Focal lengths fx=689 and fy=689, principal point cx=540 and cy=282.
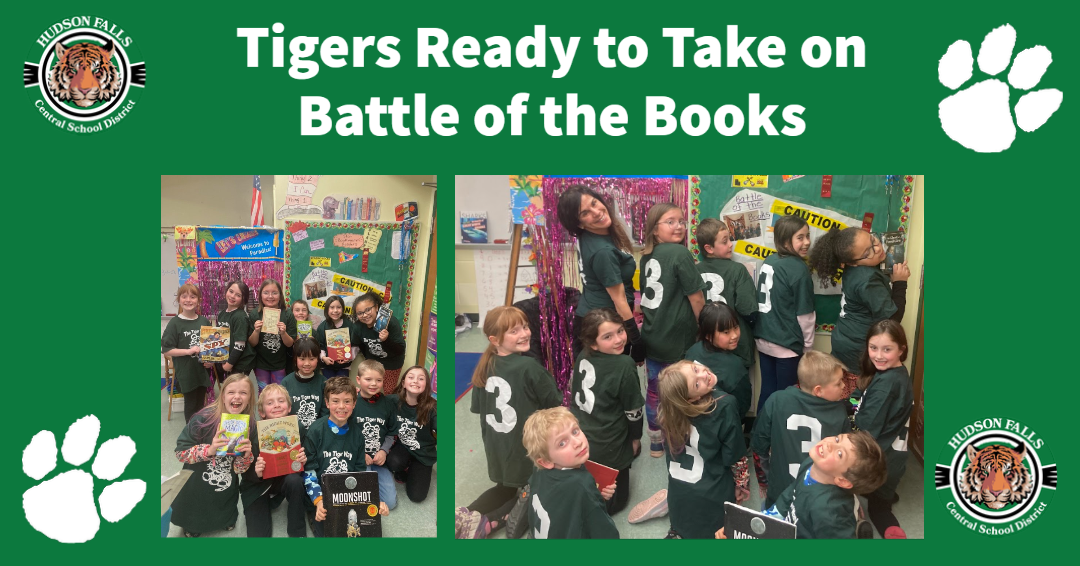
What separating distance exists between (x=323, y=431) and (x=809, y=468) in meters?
1.94

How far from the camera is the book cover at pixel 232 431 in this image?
9.34 ft

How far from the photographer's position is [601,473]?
8.72 ft

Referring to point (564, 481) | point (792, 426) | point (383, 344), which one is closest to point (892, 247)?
point (792, 426)

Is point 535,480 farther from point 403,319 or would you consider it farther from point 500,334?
point 403,319

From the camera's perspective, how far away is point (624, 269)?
2.73 metres

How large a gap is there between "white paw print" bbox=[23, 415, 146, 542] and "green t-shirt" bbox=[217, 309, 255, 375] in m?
0.55

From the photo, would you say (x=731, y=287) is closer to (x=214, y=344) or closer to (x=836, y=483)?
(x=836, y=483)

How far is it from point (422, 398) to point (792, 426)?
1.51 m

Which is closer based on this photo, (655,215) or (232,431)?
(655,215)

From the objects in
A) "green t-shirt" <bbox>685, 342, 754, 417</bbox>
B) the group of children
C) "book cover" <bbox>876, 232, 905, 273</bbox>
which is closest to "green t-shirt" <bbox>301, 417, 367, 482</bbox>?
the group of children

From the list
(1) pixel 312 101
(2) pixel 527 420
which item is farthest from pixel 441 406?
(1) pixel 312 101

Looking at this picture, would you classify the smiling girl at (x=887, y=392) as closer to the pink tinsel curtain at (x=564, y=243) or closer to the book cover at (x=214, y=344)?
the pink tinsel curtain at (x=564, y=243)

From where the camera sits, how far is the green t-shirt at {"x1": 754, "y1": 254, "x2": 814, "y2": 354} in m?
2.74


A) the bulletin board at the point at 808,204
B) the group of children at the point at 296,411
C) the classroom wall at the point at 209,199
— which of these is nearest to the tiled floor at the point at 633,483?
the group of children at the point at 296,411
